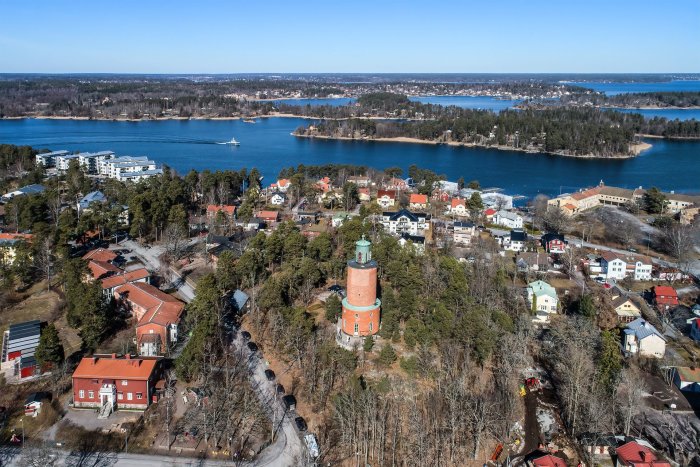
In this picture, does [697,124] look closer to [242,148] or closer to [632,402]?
[242,148]

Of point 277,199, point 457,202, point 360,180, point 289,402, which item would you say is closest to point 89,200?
point 277,199

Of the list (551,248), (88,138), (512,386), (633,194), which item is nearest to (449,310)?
(512,386)

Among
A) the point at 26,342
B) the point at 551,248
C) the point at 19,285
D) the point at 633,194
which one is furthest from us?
the point at 633,194

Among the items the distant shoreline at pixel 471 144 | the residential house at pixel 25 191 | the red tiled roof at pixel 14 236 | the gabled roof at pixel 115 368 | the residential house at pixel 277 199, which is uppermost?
the gabled roof at pixel 115 368

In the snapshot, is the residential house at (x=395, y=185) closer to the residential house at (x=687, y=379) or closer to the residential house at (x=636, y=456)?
the residential house at (x=687, y=379)

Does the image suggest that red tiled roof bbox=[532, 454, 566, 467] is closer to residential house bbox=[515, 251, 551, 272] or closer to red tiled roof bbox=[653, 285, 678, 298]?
red tiled roof bbox=[653, 285, 678, 298]

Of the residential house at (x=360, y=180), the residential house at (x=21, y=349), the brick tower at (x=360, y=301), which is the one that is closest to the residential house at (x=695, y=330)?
the brick tower at (x=360, y=301)

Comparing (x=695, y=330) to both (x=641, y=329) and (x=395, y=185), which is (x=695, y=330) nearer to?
(x=641, y=329)
